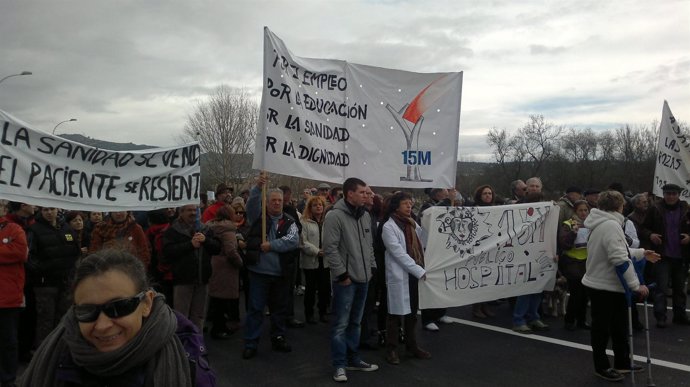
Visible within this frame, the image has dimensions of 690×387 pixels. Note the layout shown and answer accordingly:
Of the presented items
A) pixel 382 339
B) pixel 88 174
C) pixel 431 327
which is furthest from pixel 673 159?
pixel 88 174

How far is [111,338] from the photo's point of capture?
1707 millimetres

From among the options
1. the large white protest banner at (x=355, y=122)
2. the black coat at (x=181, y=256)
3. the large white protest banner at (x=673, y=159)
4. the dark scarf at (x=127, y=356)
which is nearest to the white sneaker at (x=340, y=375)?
the black coat at (x=181, y=256)

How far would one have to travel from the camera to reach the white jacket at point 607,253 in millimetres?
4773

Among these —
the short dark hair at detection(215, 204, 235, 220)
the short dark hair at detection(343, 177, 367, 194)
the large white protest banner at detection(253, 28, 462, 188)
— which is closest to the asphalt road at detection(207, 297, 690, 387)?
the short dark hair at detection(215, 204, 235, 220)

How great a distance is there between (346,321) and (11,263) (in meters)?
3.19

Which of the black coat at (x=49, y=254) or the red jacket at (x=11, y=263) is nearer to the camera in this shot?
the red jacket at (x=11, y=263)

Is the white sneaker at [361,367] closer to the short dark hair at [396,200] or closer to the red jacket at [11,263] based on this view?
the short dark hair at [396,200]

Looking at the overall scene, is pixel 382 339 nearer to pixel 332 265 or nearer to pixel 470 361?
pixel 470 361

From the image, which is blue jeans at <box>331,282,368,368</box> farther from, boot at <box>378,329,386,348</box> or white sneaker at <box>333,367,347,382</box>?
boot at <box>378,329,386,348</box>

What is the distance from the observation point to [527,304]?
688 cm

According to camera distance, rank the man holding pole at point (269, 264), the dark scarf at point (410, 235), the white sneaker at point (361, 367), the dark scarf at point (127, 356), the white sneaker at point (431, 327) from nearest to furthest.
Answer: the dark scarf at point (127, 356) < the white sneaker at point (361, 367) < the dark scarf at point (410, 235) < the man holding pole at point (269, 264) < the white sneaker at point (431, 327)

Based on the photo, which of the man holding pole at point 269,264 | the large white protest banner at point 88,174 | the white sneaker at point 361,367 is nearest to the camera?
the large white protest banner at point 88,174

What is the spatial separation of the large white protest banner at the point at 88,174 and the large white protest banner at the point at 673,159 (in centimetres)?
668

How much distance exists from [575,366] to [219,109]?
3848 cm
